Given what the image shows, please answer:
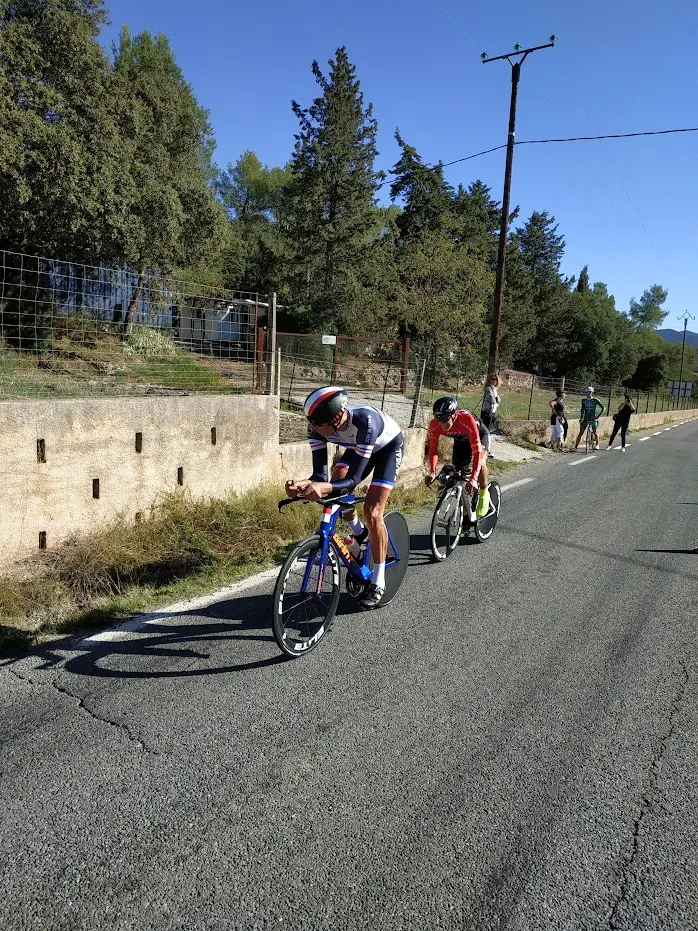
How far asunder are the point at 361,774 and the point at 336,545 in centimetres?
179

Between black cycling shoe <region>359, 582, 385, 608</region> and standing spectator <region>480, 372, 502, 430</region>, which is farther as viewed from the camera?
standing spectator <region>480, 372, 502, 430</region>

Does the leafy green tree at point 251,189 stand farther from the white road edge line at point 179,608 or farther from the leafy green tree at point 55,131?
the white road edge line at point 179,608

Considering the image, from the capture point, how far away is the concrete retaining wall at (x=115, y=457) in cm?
571

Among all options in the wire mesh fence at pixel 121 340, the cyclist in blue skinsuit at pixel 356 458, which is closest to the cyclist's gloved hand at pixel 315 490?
the cyclist in blue skinsuit at pixel 356 458

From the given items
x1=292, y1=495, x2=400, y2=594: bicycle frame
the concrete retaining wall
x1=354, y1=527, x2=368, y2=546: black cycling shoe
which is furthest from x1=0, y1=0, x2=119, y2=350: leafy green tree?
x1=292, y1=495, x2=400, y2=594: bicycle frame

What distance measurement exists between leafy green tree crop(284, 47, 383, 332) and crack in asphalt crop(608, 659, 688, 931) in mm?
32008

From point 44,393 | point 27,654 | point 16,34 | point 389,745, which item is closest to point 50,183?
point 16,34

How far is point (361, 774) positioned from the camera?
3.05 m

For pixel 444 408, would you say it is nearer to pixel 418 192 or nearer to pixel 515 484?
pixel 515 484

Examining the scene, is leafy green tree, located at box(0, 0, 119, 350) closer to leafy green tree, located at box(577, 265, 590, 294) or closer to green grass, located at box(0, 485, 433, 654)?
green grass, located at box(0, 485, 433, 654)

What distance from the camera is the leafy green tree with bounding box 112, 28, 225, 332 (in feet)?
60.7

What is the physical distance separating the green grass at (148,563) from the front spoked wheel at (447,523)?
1424mm

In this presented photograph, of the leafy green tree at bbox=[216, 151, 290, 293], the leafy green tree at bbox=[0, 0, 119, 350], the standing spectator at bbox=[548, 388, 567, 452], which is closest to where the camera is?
the leafy green tree at bbox=[0, 0, 119, 350]

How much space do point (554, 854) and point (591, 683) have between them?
1.71m
